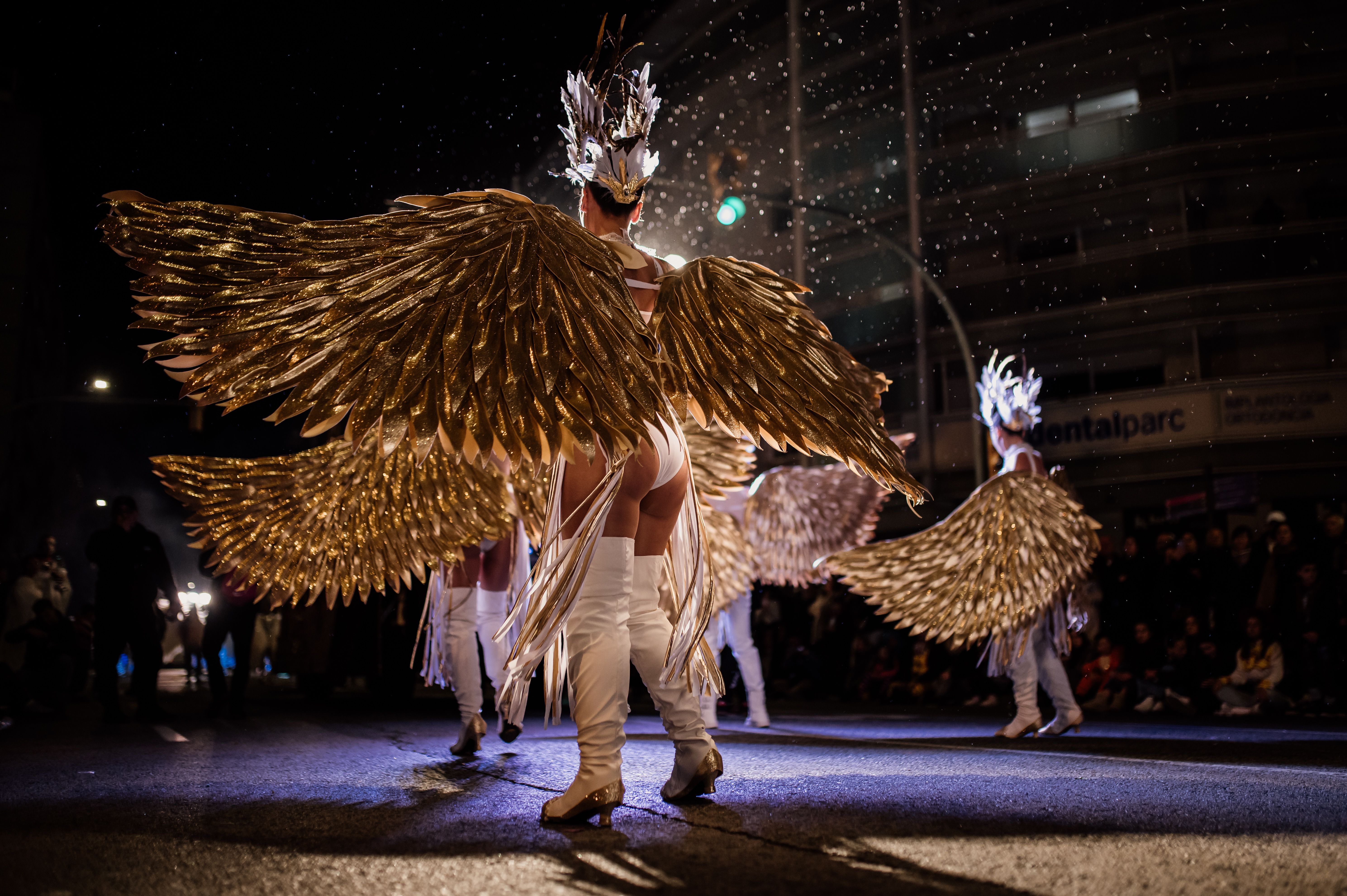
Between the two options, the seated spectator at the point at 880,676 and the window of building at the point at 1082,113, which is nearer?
A: the seated spectator at the point at 880,676

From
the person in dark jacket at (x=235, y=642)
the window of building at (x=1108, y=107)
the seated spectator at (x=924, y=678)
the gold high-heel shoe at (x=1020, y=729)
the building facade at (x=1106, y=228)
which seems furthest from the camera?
the window of building at (x=1108, y=107)

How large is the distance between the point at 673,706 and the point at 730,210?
10.0 m

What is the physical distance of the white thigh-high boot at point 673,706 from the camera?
3135 mm

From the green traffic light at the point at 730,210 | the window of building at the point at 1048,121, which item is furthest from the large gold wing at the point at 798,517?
the window of building at the point at 1048,121

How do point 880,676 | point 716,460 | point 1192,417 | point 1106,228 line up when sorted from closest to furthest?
point 716,460
point 880,676
point 1192,417
point 1106,228

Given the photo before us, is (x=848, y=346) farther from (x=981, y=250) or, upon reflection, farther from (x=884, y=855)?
(x=884, y=855)

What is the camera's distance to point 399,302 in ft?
9.07

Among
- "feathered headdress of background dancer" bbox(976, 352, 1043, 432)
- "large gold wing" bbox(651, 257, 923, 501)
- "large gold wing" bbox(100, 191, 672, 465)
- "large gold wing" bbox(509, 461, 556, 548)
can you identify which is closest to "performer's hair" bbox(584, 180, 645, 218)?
"large gold wing" bbox(651, 257, 923, 501)

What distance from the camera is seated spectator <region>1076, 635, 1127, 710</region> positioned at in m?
9.06

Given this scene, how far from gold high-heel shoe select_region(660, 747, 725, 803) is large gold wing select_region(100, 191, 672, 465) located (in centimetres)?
102

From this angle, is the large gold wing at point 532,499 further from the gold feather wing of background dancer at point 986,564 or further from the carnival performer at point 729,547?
the gold feather wing of background dancer at point 986,564

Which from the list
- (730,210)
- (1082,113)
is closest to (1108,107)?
(1082,113)

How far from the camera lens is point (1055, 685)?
6.30m

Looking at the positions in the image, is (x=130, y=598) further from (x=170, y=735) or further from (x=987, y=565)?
(x=987, y=565)
